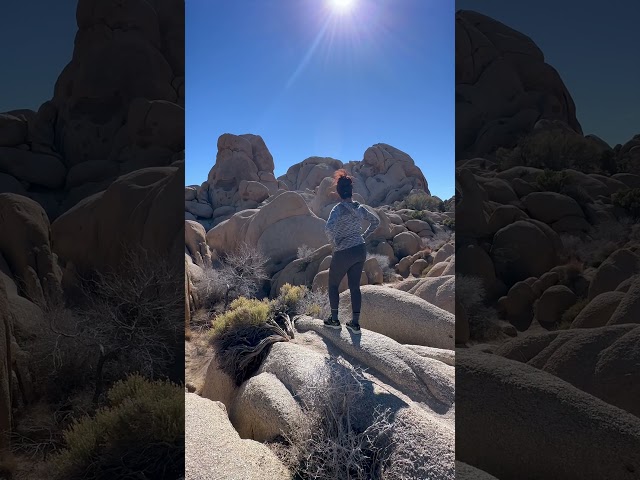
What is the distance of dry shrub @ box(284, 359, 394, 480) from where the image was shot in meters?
3.54

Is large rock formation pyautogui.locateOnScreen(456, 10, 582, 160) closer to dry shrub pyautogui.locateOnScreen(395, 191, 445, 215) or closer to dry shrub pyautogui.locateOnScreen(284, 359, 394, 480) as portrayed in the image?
dry shrub pyautogui.locateOnScreen(284, 359, 394, 480)

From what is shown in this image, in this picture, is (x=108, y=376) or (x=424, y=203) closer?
(x=108, y=376)

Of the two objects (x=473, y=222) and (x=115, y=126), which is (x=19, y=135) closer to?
(x=115, y=126)

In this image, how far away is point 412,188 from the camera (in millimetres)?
39906

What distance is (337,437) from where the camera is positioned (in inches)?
146

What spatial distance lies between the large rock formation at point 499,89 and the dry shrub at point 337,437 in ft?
8.21

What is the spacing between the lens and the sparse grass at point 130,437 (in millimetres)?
2426

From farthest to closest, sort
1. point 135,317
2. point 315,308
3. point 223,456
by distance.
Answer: point 315,308, point 223,456, point 135,317

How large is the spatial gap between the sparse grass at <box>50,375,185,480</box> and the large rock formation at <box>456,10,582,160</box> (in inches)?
103

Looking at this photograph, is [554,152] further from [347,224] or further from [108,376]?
[108,376]

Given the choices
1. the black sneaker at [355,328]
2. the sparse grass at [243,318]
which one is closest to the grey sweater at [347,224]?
the black sneaker at [355,328]

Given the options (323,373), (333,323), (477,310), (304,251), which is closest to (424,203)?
(304,251)

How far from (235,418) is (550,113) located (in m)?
4.51

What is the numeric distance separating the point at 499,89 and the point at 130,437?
3.40m
